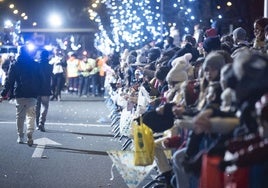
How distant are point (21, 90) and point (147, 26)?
20.9 metres

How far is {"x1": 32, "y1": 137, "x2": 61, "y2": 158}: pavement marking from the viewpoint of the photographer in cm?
1336

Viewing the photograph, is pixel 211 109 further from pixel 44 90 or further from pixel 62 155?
pixel 44 90

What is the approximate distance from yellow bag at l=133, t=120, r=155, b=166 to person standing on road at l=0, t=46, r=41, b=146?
601 cm

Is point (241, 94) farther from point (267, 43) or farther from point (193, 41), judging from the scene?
point (193, 41)

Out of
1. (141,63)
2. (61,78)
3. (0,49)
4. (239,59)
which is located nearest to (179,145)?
(239,59)

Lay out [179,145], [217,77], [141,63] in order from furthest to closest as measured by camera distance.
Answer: [141,63] < [179,145] < [217,77]

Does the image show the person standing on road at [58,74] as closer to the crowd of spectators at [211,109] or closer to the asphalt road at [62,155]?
the asphalt road at [62,155]

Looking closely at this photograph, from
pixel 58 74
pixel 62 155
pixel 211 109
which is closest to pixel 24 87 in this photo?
pixel 62 155

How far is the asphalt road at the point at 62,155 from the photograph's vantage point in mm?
10656

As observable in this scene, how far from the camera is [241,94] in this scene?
570 centimetres

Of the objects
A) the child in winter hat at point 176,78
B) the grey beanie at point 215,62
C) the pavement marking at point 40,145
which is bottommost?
the pavement marking at point 40,145

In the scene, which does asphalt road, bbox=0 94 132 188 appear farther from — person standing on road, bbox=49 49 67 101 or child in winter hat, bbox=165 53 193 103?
person standing on road, bbox=49 49 67 101

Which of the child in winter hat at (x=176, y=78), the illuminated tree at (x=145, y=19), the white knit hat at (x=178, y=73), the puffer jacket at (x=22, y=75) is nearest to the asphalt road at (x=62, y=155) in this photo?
the puffer jacket at (x=22, y=75)

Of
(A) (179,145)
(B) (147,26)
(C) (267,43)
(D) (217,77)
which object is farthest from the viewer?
(B) (147,26)
